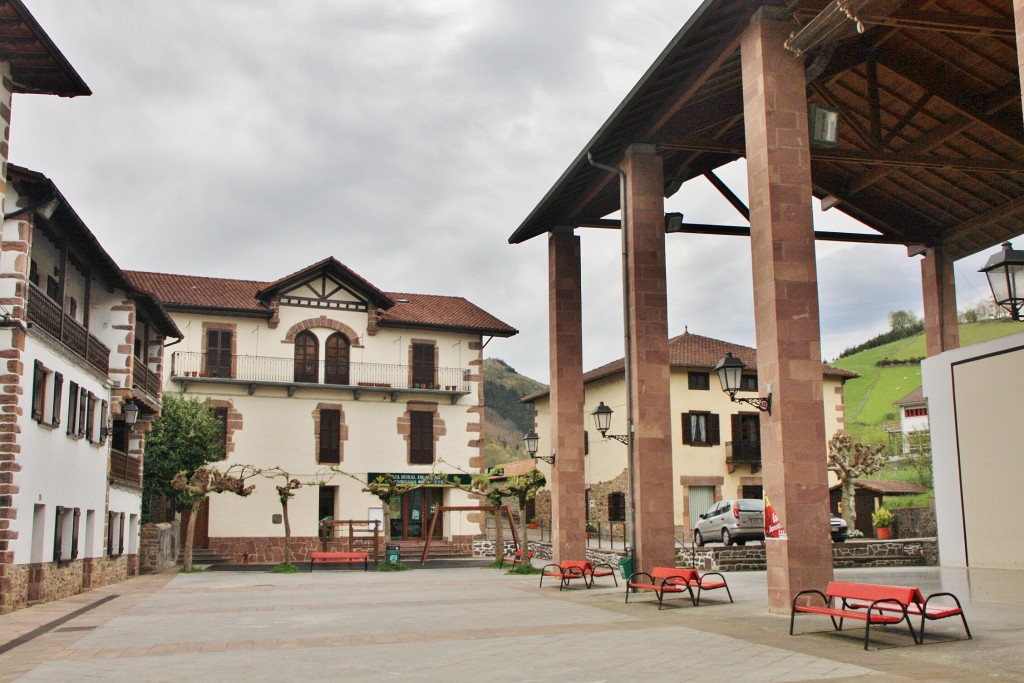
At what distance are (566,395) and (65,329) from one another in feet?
32.1

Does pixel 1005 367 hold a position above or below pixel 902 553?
above

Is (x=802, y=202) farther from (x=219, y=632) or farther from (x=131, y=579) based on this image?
(x=131, y=579)

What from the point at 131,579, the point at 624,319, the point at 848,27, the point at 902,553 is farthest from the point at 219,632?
the point at 902,553

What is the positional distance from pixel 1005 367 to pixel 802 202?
8.05m

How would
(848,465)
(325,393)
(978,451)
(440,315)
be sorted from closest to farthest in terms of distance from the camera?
(978,451) → (848,465) → (325,393) → (440,315)

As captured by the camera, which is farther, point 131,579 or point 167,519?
point 167,519

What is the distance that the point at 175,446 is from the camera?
91.6ft

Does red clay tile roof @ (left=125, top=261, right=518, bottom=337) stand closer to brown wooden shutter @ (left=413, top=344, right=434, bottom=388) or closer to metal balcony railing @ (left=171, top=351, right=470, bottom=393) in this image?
brown wooden shutter @ (left=413, top=344, right=434, bottom=388)

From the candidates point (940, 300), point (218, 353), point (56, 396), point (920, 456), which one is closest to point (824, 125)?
point (940, 300)

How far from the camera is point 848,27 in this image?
11.3 m

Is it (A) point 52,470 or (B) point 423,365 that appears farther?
(B) point 423,365

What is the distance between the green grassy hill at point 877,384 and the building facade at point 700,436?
2337cm

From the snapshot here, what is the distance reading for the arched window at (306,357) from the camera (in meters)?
31.9

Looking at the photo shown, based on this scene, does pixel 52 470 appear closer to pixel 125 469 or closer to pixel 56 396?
pixel 56 396
